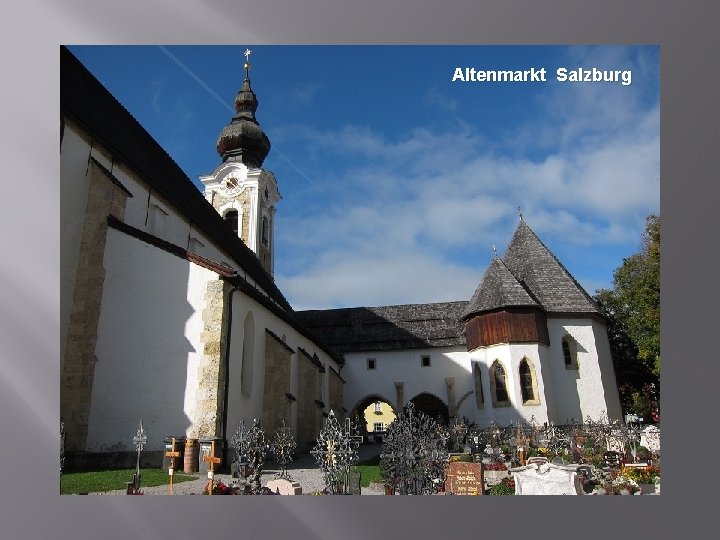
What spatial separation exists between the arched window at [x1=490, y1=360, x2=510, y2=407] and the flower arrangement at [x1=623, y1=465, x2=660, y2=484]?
11.8 metres

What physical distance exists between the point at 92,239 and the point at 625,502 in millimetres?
10803

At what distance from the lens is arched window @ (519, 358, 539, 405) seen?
23.3 meters

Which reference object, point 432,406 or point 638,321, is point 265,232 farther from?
point 638,321

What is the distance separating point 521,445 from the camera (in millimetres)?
17422

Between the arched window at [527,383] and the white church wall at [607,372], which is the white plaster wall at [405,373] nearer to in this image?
the arched window at [527,383]

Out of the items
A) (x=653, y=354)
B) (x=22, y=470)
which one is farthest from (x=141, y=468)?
(x=653, y=354)

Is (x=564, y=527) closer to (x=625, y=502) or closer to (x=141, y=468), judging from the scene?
(x=625, y=502)

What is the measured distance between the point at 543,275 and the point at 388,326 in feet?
32.5

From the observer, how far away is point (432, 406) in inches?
1261

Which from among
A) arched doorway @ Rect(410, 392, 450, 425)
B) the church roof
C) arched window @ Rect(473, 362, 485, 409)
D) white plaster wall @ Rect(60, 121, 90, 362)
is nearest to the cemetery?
white plaster wall @ Rect(60, 121, 90, 362)

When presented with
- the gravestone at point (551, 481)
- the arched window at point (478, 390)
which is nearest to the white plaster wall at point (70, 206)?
the gravestone at point (551, 481)

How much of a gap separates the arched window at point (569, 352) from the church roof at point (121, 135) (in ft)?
45.9

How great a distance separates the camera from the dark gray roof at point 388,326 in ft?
102

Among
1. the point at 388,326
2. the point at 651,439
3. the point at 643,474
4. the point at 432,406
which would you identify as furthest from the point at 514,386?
the point at 643,474
